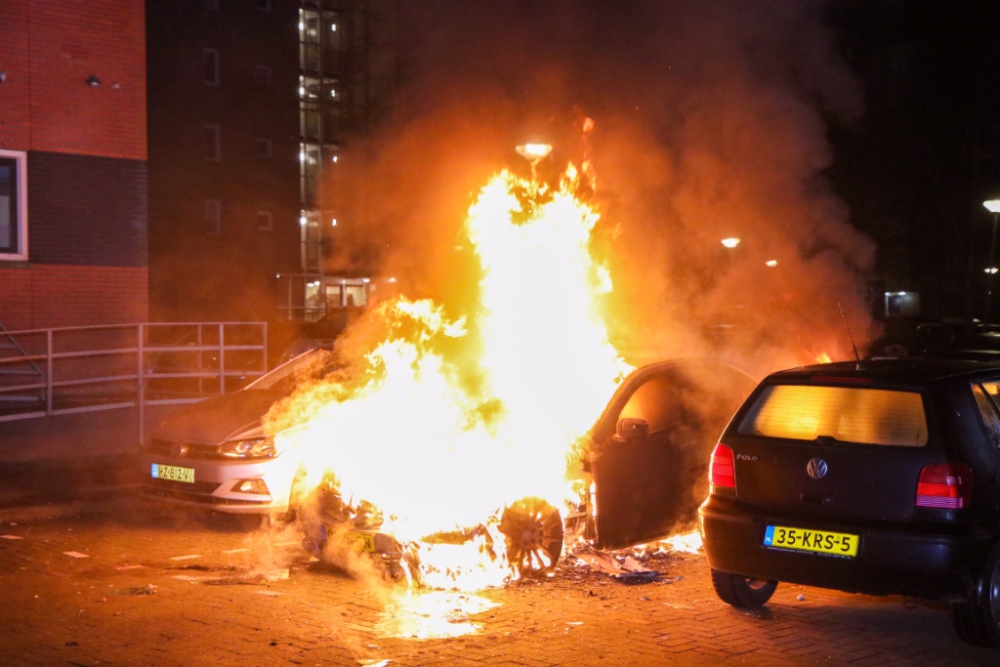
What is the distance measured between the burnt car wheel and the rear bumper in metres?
1.31

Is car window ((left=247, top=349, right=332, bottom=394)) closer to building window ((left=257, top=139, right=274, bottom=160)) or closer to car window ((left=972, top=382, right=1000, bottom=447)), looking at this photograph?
car window ((left=972, top=382, right=1000, bottom=447))

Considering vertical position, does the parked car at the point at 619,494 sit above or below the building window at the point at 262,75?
below

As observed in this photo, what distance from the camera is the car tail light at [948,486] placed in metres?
5.38

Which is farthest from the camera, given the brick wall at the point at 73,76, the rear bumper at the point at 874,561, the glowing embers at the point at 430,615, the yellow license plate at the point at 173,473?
the brick wall at the point at 73,76

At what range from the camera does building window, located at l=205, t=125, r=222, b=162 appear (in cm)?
4197

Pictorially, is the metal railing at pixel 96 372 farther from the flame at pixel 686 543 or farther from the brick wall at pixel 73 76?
the flame at pixel 686 543

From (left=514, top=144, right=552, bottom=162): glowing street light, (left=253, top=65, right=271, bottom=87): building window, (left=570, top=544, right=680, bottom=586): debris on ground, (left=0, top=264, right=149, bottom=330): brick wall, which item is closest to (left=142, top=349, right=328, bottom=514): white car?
(left=570, top=544, right=680, bottom=586): debris on ground

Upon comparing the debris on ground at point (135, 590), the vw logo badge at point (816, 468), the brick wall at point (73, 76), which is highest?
the brick wall at point (73, 76)

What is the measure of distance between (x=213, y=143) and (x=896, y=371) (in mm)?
39749

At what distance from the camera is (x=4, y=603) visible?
→ 21.1 ft

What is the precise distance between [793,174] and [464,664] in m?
8.45

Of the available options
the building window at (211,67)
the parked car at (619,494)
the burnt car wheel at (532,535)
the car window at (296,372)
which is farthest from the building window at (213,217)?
the burnt car wheel at (532,535)

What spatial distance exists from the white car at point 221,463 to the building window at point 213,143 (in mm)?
35021

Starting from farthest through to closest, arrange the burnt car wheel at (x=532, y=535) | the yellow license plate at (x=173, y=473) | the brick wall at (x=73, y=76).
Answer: the brick wall at (x=73, y=76) → the yellow license plate at (x=173, y=473) → the burnt car wheel at (x=532, y=535)
